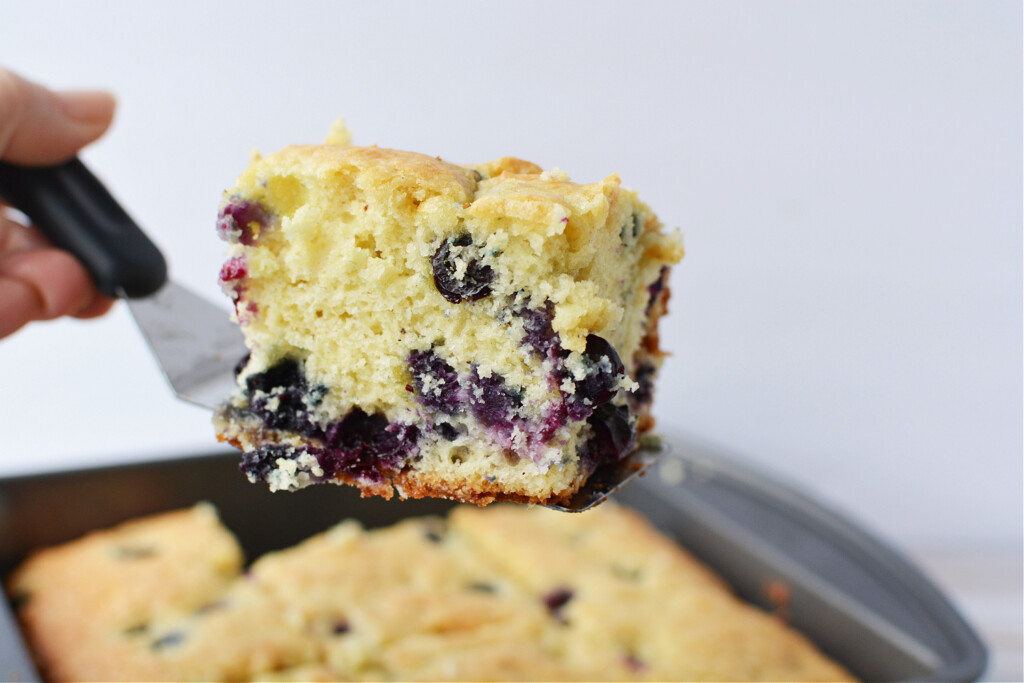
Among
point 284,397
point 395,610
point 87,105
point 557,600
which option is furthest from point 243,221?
point 557,600

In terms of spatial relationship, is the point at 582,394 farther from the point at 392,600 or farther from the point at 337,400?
the point at 392,600

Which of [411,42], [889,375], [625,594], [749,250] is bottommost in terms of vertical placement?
[625,594]

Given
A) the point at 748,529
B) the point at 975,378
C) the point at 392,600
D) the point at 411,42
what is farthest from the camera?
the point at 975,378

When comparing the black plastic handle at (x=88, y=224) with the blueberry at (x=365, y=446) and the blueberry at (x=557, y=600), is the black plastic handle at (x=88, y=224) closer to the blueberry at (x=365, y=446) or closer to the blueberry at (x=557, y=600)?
the blueberry at (x=365, y=446)

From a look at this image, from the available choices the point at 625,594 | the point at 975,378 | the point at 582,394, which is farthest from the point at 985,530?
the point at 582,394

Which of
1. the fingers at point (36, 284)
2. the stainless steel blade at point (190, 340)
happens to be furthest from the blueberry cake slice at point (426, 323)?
the fingers at point (36, 284)

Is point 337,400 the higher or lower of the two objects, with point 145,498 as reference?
higher
